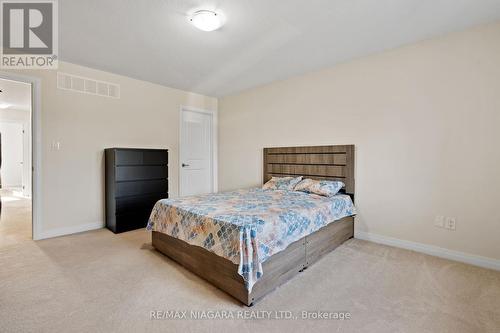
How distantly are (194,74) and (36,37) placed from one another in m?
1.83

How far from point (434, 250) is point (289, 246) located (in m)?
1.74

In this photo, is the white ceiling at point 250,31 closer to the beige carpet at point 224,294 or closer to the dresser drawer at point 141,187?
the dresser drawer at point 141,187

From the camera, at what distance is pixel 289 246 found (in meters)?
2.19

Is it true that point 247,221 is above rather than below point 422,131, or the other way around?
below

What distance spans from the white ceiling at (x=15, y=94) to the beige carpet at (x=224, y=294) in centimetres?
287

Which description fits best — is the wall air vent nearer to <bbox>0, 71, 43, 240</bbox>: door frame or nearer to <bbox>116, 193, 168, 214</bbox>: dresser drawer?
<bbox>0, 71, 43, 240</bbox>: door frame

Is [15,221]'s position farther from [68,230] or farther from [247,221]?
[247,221]

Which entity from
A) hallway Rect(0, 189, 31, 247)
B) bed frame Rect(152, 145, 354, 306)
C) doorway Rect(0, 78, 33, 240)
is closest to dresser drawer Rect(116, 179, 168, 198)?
bed frame Rect(152, 145, 354, 306)

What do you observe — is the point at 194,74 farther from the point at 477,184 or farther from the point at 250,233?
the point at 477,184

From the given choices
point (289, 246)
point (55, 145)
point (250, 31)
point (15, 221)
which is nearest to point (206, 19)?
point (250, 31)

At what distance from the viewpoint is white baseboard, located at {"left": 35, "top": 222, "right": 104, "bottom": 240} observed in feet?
10.6

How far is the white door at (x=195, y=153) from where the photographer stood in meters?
4.77

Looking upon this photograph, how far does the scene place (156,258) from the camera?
2637 millimetres

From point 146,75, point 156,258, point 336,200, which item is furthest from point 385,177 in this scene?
point 146,75
